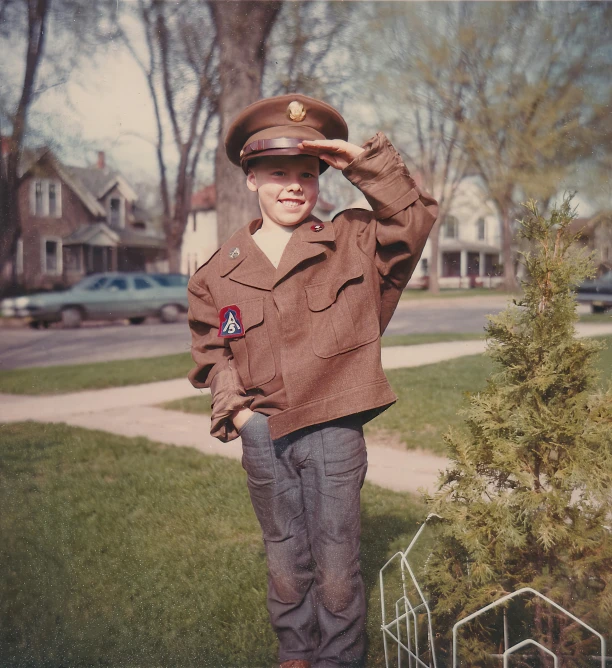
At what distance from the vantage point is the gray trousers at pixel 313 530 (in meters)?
2.25

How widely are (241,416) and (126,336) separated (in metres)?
4.85

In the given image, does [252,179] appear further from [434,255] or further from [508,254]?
[434,255]

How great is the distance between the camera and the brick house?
14.1ft

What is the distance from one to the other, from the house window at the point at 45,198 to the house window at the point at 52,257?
0.57ft

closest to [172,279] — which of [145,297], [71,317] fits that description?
[145,297]

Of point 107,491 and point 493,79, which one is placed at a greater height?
point 493,79

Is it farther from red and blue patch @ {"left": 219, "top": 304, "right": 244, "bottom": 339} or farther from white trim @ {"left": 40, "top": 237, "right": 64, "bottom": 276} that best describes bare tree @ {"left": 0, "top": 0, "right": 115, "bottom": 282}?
red and blue patch @ {"left": 219, "top": 304, "right": 244, "bottom": 339}

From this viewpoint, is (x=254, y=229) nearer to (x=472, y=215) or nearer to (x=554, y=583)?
(x=554, y=583)

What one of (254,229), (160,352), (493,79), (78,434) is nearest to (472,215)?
(493,79)

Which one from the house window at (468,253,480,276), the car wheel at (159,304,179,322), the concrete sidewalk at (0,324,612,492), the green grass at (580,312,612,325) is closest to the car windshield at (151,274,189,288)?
the car wheel at (159,304,179,322)

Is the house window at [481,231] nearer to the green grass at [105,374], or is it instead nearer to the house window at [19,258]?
the house window at [19,258]

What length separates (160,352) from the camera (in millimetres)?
7676

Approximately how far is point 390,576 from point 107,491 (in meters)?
2.02

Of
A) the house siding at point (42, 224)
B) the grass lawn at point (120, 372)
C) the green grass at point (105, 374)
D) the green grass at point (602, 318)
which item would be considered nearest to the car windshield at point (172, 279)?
the house siding at point (42, 224)
